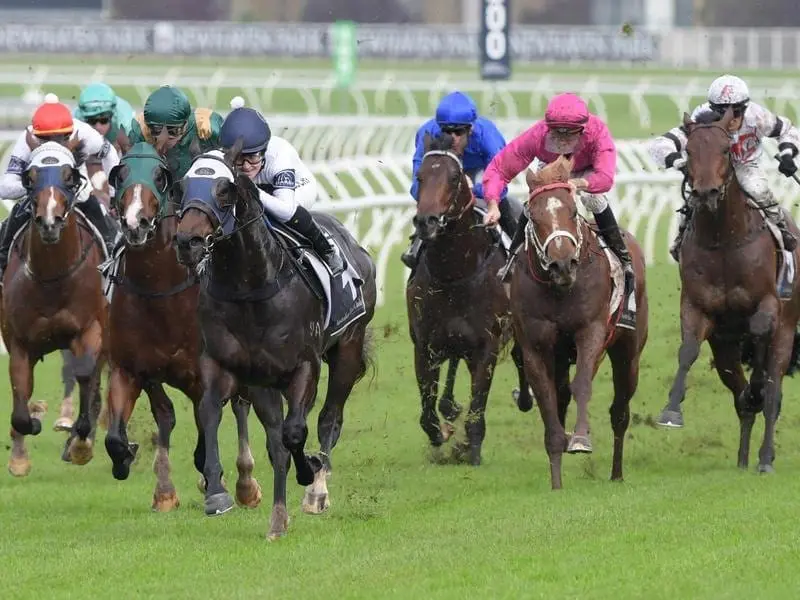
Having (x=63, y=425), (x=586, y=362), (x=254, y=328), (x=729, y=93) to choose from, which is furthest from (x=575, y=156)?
(x=63, y=425)

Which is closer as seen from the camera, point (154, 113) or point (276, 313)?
point (276, 313)

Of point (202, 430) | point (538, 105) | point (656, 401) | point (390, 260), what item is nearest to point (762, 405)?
point (656, 401)

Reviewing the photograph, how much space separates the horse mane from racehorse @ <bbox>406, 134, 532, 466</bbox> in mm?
1076

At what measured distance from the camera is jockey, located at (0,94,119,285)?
348 inches

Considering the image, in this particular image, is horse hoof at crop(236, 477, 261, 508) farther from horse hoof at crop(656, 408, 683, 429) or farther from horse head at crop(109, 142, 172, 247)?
horse hoof at crop(656, 408, 683, 429)

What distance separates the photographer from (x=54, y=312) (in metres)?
9.10

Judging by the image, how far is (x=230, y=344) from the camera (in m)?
7.26

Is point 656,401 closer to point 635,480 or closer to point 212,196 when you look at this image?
point 635,480

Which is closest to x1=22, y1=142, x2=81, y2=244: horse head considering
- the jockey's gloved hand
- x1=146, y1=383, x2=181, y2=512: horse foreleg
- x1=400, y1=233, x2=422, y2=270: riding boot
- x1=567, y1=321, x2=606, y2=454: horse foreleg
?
x1=146, y1=383, x2=181, y2=512: horse foreleg

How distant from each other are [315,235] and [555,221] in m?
1.14

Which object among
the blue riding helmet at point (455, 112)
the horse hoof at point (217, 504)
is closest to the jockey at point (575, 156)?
the blue riding helmet at point (455, 112)

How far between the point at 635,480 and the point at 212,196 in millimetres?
3086

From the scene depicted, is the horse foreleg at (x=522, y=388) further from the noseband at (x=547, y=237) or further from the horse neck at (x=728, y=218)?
the noseband at (x=547, y=237)

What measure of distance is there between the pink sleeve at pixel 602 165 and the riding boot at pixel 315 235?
1.38 meters
